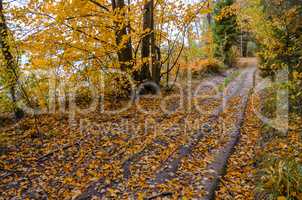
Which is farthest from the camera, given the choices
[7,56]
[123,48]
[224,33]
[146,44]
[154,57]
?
[224,33]

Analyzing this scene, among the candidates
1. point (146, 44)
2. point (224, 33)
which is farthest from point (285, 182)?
point (224, 33)

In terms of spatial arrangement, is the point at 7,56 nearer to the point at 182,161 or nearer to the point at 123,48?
the point at 123,48

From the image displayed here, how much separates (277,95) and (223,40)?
1494 cm

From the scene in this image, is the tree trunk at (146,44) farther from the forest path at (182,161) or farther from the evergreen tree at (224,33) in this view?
the evergreen tree at (224,33)

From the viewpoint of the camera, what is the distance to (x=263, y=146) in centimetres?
570

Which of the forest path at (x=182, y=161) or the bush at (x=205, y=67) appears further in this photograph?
the bush at (x=205, y=67)

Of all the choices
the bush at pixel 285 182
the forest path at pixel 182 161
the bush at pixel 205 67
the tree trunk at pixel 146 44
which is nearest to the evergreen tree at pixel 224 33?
the bush at pixel 205 67

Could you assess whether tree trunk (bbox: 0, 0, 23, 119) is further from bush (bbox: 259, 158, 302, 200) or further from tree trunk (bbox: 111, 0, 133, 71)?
bush (bbox: 259, 158, 302, 200)

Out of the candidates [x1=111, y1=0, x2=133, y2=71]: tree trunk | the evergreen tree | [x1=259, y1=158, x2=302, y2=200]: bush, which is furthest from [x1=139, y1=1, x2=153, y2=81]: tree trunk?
the evergreen tree

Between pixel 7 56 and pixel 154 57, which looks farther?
pixel 154 57

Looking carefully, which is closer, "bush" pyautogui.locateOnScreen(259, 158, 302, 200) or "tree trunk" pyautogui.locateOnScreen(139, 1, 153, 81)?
"bush" pyautogui.locateOnScreen(259, 158, 302, 200)

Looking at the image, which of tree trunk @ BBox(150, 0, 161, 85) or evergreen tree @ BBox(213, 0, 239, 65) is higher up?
evergreen tree @ BBox(213, 0, 239, 65)

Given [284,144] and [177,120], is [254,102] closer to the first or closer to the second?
[177,120]

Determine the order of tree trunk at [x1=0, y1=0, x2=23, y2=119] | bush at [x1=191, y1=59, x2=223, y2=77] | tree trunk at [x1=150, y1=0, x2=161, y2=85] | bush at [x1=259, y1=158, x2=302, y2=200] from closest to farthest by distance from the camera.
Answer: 1. bush at [x1=259, y1=158, x2=302, y2=200]
2. tree trunk at [x1=0, y1=0, x2=23, y2=119]
3. tree trunk at [x1=150, y1=0, x2=161, y2=85]
4. bush at [x1=191, y1=59, x2=223, y2=77]
